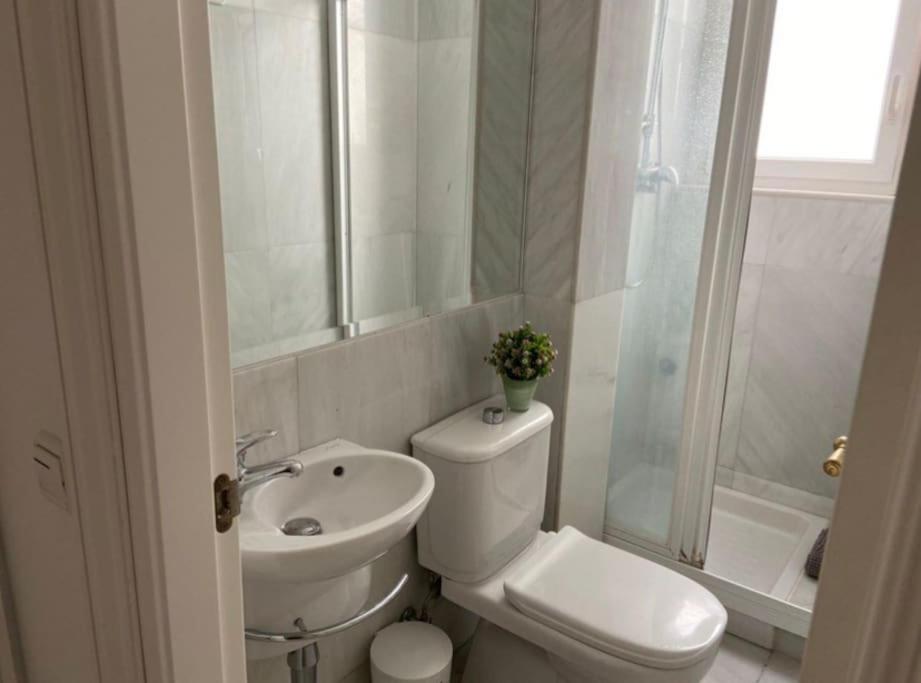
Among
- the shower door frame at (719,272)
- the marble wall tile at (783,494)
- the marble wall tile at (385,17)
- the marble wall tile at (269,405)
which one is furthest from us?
the marble wall tile at (783,494)

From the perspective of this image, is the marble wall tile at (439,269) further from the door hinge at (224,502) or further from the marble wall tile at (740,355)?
the marble wall tile at (740,355)

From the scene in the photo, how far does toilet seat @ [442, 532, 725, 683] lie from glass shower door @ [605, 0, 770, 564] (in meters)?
0.54

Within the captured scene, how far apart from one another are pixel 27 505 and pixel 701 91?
185cm

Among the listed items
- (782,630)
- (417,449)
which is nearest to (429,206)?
(417,449)

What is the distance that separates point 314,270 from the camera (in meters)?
1.55

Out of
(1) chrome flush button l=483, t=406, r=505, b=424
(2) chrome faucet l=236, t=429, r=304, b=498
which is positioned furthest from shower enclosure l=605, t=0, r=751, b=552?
(2) chrome faucet l=236, t=429, r=304, b=498

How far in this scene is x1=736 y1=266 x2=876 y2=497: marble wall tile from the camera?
8.33 feet

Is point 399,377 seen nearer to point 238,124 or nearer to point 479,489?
point 479,489

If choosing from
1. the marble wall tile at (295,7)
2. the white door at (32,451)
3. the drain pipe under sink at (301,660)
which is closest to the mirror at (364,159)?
the marble wall tile at (295,7)

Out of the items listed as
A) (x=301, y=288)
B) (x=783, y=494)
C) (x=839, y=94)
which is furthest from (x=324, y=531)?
(x=839, y=94)

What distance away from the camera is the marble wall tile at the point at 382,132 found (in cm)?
158

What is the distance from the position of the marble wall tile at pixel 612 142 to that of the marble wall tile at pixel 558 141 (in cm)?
3

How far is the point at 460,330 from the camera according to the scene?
1.76 metres

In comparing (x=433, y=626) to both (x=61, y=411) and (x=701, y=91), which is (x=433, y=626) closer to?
(x=61, y=411)
